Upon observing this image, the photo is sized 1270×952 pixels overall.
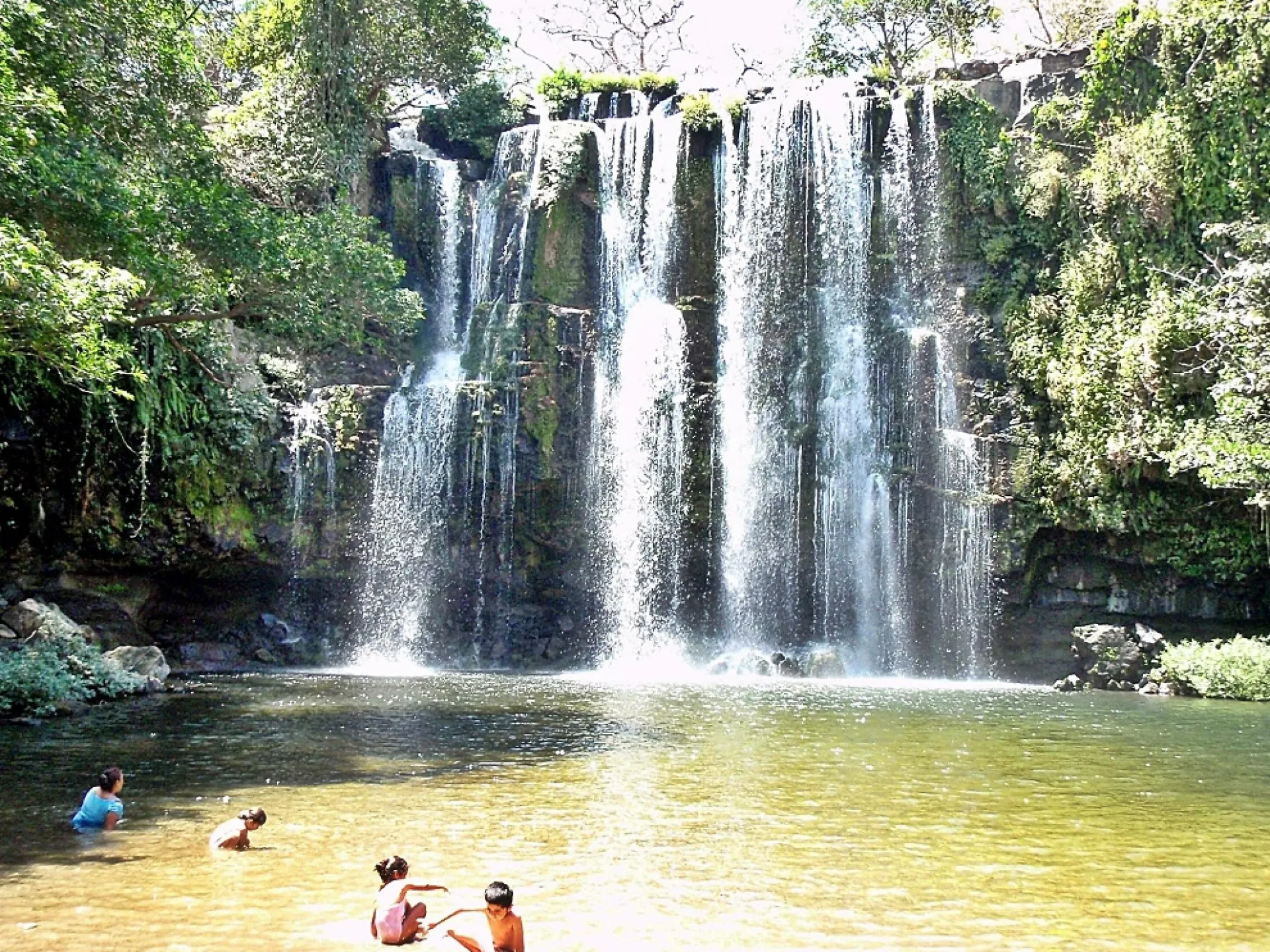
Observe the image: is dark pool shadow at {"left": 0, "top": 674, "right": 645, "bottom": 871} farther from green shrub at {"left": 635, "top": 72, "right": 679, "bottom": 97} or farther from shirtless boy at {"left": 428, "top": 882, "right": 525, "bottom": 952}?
green shrub at {"left": 635, "top": 72, "right": 679, "bottom": 97}

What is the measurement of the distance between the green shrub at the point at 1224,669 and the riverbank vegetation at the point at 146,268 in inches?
657

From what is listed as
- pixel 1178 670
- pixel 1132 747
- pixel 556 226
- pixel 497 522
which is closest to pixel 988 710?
pixel 1132 747

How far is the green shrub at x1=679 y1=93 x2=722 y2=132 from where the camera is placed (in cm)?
2947

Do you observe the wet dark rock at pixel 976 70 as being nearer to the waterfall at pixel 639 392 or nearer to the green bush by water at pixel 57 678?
the waterfall at pixel 639 392

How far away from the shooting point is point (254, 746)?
11.7 metres

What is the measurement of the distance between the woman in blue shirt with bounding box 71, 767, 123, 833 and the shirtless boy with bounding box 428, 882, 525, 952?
3.67 m

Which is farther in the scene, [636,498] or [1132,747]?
[636,498]

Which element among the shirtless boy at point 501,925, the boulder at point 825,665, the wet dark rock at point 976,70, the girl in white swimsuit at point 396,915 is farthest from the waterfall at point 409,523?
the shirtless boy at point 501,925

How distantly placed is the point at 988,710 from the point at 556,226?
58.6ft

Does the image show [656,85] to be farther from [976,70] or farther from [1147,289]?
[1147,289]

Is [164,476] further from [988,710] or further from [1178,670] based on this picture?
[1178,670]

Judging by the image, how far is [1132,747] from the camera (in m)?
12.8

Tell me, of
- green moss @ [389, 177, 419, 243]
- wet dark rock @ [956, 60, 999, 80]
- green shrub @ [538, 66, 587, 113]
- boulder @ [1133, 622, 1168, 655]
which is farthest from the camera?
green shrub @ [538, 66, 587, 113]

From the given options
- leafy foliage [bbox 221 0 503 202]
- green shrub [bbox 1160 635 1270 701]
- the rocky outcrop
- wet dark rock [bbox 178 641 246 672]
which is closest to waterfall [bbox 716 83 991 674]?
green shrub [bbox 1160 635 1270 701]
